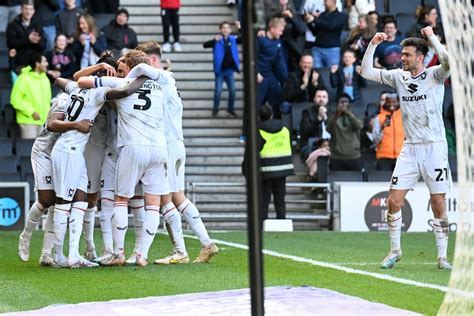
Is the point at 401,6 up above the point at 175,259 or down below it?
above

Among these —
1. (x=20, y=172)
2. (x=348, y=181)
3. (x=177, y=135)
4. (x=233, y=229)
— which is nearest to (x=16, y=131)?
(x=20, y=172)

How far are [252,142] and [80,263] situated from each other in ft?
26.3

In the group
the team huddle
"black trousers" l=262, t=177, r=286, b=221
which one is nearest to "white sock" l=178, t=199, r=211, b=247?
the team huddle

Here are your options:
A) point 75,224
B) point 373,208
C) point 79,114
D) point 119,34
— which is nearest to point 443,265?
point 75,224

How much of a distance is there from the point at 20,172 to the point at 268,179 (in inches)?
174

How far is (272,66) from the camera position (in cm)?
2448

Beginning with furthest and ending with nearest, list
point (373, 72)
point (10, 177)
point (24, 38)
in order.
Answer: point (24, 38) < point (10, 177) < point (373, 72)

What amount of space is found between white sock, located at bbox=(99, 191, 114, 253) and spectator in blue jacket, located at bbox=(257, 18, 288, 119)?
1075 cm

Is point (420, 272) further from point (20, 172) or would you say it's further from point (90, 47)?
point (90, 47)

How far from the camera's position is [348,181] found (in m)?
22.7

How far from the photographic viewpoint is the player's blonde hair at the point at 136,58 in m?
13.0

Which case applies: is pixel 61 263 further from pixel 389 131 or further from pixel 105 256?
pixel 389 131

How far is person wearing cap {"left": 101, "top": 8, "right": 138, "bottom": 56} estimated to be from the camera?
24.3 metres

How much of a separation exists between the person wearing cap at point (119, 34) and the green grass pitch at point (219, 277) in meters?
8.22
